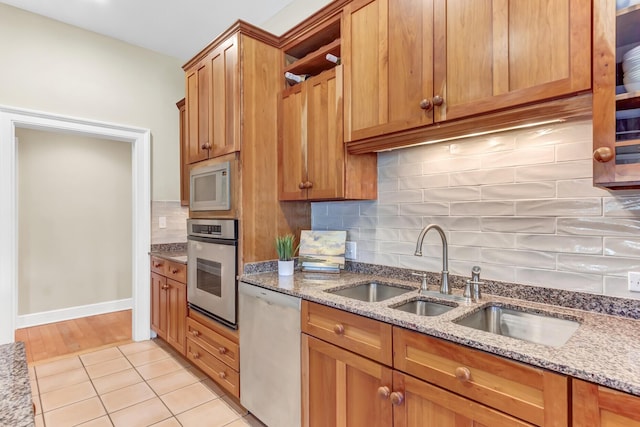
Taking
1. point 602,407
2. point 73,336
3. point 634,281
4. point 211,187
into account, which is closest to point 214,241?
point 211,187

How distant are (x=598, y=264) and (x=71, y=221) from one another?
4.98 meters

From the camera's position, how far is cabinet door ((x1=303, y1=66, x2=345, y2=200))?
1.89m

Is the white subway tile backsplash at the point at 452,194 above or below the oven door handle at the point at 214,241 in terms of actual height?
above

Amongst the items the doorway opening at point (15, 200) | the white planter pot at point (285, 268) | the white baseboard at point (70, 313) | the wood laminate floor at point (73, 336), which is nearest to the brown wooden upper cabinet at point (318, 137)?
the white planter pot at point (285, 268)

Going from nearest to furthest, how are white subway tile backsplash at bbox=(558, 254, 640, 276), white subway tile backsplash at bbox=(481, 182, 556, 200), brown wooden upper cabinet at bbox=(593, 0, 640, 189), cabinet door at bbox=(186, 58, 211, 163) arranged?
brown wooden upper cabinet at bbox=(593, 0, 640, 189) < white subway tile backsplash at bbox=(558, 254, 640, 276) < white subway tile backsplash at bbox=(481, 182, 556, 200) < cabinet door at bbox=(186, 58, 211, 163)

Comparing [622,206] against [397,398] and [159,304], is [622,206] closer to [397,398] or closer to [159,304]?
[397,398]

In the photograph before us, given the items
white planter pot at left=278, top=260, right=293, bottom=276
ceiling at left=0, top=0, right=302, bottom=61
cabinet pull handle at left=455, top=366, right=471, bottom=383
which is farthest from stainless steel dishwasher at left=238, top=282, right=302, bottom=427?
ceiling at left=0, top=0, right=302, bottom=61

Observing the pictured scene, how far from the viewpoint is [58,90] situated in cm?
287

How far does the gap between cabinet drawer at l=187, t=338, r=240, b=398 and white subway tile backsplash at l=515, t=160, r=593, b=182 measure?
1.97 metres

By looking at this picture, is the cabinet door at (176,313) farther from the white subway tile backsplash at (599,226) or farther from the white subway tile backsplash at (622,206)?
the white subway tile backsplash at (622,206)

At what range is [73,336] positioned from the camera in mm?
3412

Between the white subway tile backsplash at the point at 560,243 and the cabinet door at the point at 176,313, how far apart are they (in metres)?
2.40

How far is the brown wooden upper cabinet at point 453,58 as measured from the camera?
3.72ft

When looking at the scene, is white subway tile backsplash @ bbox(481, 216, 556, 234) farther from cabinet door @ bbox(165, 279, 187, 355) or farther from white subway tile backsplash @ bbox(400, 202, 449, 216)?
cabinet door @ bbox(165, 279, 187, 355)
